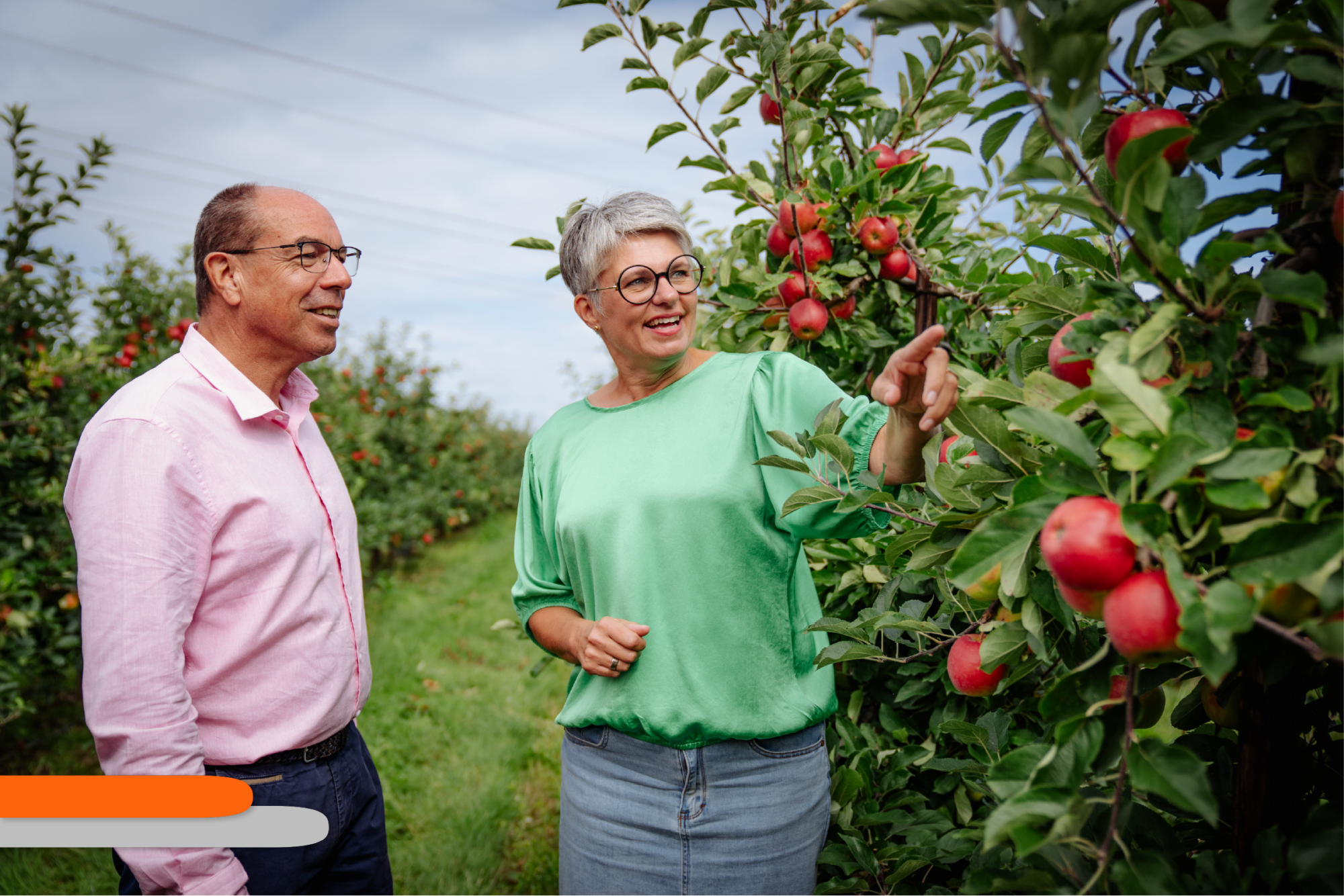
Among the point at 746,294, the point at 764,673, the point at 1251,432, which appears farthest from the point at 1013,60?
the point at 746,294

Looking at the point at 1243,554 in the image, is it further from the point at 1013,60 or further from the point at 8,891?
the point at 8,891

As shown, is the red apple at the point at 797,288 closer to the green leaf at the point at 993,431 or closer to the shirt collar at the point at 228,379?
the green leaf at the point at 993,431

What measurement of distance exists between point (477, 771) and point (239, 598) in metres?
2.39

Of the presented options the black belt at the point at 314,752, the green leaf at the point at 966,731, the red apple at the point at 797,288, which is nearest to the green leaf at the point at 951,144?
the red apple at the point at 797,288

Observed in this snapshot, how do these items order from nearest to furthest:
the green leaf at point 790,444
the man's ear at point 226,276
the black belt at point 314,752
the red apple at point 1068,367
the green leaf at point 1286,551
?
1. the green leaf at point 1286,551
2. the red apple at point 1068,367
3. the green leaf at point 790,444
4. the black belt at point 314,752
5. the man's ear at point 226,276

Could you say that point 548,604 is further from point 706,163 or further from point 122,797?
point 706,163

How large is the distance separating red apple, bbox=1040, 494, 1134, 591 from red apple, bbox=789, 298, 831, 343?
1.15 metres

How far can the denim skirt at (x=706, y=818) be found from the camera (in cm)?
139

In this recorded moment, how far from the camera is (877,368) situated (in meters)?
2.08

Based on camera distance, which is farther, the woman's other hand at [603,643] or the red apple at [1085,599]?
the woman's other hand at [603,643]

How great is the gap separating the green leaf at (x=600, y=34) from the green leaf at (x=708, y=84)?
Result: 215 mm

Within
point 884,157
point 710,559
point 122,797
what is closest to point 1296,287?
point 710,559

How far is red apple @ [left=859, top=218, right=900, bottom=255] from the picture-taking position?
1.78 meters

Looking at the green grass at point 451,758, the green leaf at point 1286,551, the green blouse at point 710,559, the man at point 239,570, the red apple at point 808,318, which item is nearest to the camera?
the green leaf at point 1286,551
